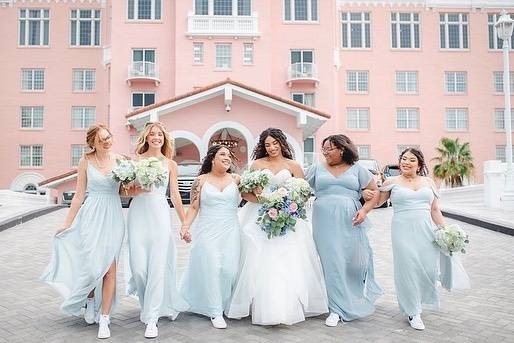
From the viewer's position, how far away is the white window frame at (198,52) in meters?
28.6

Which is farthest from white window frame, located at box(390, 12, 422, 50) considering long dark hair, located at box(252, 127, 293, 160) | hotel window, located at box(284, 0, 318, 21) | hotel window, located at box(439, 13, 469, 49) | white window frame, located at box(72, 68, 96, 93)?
long dark hair, located at box(252, 127, 293, 160)

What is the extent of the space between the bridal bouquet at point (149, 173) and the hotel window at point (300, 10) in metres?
27.6

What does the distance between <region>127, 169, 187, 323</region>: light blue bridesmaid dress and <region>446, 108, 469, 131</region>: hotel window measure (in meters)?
33.4

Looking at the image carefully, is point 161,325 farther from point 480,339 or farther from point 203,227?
point 480,339

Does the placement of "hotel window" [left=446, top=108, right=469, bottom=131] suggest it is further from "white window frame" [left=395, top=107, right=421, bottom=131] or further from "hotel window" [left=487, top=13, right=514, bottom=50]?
"hotel window" [left=487, top=13, right=514, bottom=50]

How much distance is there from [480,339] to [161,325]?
3.17 metres

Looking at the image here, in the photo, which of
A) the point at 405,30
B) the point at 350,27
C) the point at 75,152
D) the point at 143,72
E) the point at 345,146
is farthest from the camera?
the point at 405,30

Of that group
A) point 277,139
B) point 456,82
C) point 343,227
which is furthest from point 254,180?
point 456,82

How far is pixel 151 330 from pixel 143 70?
25.9 metres

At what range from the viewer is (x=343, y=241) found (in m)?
5.14

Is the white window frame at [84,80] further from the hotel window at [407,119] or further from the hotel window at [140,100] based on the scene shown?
the hotel window at [407,119]

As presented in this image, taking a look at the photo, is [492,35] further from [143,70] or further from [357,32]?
[143,70]

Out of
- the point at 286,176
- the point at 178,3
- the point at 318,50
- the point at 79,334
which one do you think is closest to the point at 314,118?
the point at 318,50

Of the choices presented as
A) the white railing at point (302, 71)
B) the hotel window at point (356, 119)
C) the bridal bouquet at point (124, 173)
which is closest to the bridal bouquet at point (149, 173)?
the bridal bouquet at point (124, 173)
